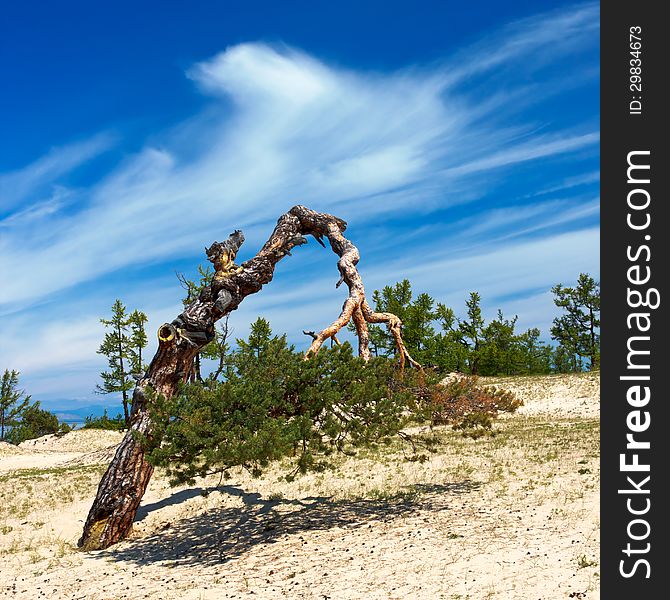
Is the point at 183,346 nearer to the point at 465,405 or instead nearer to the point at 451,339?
the point at 465,405

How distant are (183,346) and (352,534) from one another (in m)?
5.29

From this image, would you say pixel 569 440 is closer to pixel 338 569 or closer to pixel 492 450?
pixel 492 450

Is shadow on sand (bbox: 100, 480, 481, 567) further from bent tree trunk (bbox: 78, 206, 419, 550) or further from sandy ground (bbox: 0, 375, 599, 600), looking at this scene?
bent tree trunk (bbox: 78, 206, 419, 550)

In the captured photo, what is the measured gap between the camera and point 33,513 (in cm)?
1655

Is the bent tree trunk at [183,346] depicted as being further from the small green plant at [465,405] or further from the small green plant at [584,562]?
the small green plant at [584,562]

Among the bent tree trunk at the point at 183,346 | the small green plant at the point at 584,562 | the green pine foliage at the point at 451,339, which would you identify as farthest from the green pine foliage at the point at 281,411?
the green pine foliage at the point at 451,339

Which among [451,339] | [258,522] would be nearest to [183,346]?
[258,522]

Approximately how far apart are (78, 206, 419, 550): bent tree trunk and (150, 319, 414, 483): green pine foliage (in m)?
0.84

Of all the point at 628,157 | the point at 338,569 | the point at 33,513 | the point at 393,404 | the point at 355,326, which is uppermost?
the point at 628,157

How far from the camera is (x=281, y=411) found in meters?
11.0

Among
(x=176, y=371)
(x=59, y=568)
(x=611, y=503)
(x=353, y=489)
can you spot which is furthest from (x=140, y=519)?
(x=611, y=503)

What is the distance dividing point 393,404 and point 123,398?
3814 centimetres

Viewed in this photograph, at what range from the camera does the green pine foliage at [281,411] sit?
9930mm

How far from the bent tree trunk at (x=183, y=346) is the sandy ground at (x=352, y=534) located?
29.6 inches
